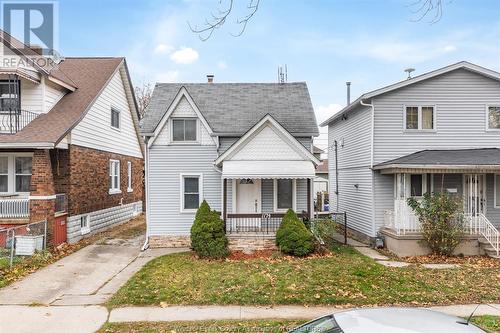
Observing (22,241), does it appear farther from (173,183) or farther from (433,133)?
(433,133)

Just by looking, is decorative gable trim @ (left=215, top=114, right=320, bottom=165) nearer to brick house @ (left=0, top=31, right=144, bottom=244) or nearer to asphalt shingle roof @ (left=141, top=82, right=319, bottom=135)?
asphalt shingle roof @ (left=141, top=82, right=319, bottom=135)

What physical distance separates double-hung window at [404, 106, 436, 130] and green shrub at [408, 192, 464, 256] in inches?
134

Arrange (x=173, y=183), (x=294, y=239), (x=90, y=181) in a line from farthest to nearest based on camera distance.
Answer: (x=90, y=181)
(x=173, y=183)
(x=294, y=239)

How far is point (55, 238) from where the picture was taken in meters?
14.5

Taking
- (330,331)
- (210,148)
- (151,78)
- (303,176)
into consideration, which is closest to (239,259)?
(303,176)

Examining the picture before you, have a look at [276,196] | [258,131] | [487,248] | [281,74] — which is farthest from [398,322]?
[281,74]

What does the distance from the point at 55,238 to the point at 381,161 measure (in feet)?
43.1

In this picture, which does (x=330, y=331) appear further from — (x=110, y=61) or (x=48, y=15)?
(x=110, y=61)

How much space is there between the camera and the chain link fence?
1291cm

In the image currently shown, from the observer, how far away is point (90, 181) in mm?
17938

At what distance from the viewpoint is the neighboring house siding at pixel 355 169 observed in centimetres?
1623

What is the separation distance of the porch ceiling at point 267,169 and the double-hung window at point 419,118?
15.1 feet

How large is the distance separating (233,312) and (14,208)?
1082 cm

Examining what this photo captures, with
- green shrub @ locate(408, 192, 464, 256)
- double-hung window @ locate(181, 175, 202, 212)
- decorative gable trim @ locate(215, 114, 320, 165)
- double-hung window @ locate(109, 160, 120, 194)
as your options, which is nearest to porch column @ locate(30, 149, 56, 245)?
double-hung window @ locate(181, 175, 202, 212)
